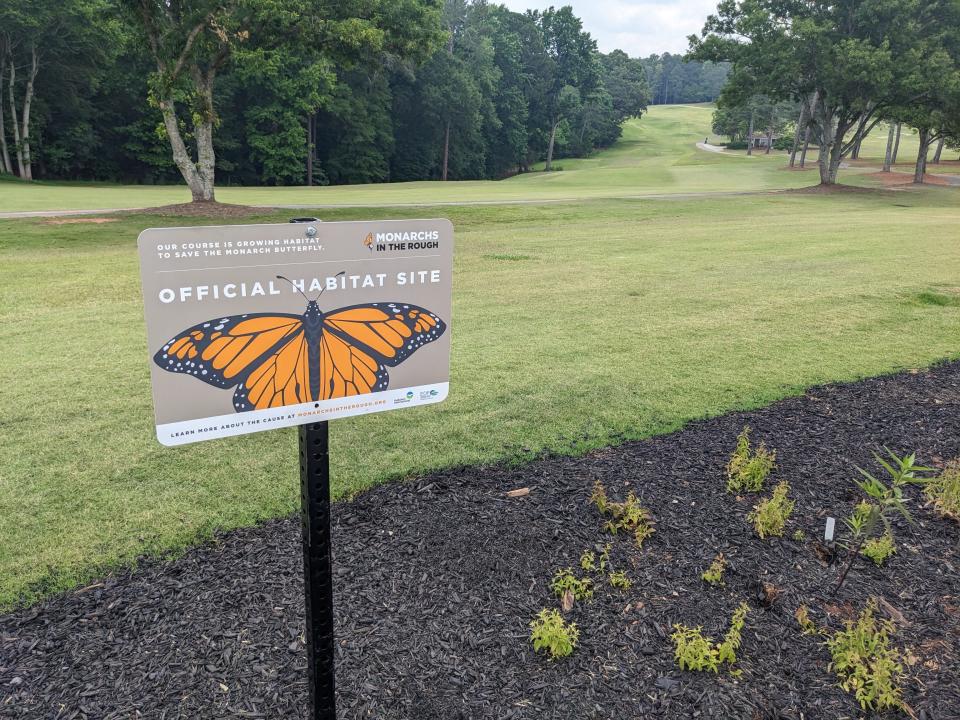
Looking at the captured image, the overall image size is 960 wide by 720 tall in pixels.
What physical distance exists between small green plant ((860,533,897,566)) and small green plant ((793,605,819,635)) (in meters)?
0.65

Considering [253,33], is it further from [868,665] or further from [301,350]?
[868,665]

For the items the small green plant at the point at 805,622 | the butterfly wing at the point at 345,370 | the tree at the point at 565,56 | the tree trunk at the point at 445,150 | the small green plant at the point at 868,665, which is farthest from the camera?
the tree at the point at 565,56

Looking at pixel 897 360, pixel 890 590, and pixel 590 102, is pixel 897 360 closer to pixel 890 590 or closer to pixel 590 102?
pixel 890 590

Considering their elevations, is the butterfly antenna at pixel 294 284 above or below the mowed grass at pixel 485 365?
above

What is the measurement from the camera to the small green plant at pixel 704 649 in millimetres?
2652

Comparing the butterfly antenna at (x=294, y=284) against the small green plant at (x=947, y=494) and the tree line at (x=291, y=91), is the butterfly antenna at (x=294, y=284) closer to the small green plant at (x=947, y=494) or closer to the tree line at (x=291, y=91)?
the small green plant at (x=947, y=494)

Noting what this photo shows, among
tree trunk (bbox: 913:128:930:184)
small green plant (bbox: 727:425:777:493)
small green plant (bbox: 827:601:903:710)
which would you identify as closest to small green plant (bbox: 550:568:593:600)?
small green plant (bbox: 827:601:903:710)

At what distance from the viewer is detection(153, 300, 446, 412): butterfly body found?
1.76 m

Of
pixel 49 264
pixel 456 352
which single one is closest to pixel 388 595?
pixel 456 352

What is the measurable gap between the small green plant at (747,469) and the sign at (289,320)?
8.51ft

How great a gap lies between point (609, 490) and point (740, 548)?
0.80 meters

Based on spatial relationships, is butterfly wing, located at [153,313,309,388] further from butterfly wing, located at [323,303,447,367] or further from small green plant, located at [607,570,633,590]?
small green plant, located at [607,570,633,590]

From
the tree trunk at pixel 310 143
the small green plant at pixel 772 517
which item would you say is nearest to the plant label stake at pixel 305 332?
the small green plant at pixel 772 517

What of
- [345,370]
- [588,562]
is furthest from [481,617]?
Answer: [345,370]
